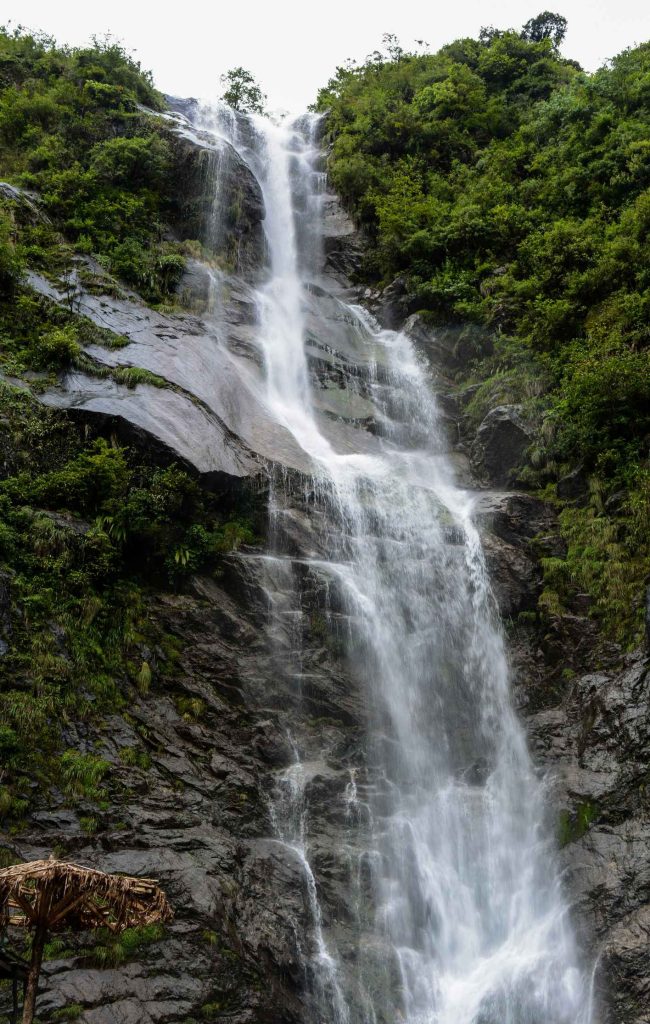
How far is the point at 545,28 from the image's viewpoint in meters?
36.6

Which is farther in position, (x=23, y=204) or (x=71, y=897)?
(x=23, y=204)

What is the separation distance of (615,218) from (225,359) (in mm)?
11751

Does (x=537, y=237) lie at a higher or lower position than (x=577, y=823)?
higher

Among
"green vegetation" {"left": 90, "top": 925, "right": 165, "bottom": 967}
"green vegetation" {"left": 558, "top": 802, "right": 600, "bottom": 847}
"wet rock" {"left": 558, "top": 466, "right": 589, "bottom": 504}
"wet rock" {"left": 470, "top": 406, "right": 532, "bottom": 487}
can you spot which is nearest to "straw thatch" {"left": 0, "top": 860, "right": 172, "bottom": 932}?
"green vegetation" {"left": 90, "top": 925, "right": 165, "bottom": 967}

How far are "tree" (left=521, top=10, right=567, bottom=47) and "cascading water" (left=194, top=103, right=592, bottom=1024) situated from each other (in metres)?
29.3

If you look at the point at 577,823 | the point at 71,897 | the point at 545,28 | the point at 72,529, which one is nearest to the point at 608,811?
the point at 577,823

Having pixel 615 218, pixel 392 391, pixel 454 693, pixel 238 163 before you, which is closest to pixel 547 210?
pixel 615 218

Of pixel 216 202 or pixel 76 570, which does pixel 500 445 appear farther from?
pixel 216 202

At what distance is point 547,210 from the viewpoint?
21.7 m

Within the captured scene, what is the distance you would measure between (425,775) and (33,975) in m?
7.24

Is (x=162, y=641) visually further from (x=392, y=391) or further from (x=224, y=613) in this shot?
(x=392, y=391)

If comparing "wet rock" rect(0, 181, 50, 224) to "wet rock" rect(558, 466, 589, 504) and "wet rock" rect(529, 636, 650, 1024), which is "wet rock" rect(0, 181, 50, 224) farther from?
"wet rock" rect(529, 636, 650, 1024)

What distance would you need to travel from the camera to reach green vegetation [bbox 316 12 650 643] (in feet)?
47.3

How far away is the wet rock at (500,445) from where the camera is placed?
1645cm
